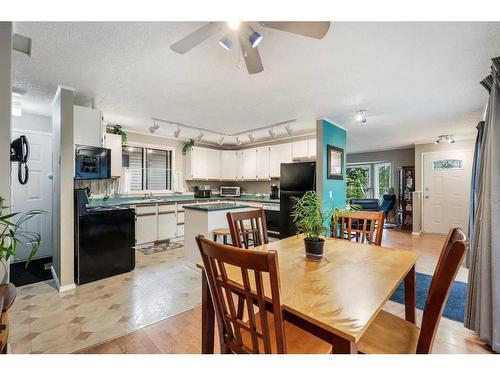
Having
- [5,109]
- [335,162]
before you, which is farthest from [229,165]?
[5,109]

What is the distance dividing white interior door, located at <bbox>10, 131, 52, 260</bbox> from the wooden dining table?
4041 mm

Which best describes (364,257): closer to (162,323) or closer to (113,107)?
(162,323)

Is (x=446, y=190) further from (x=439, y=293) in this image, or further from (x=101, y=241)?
(x=101, y=241)

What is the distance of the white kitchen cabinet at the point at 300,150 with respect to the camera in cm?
471

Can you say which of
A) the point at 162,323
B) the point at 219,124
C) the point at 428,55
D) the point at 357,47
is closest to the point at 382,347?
the point at 162,323

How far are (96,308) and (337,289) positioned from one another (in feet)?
7.52

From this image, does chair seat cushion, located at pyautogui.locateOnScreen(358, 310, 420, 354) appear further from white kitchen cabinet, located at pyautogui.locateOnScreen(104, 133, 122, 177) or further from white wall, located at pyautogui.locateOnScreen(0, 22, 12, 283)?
white kitchen cabinet, located at pyautogui.locateOnScreen(104, 133, 122, 177)

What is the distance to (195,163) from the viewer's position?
18.0ft

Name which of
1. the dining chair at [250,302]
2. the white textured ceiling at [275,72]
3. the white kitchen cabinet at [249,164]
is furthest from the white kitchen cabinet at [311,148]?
the dining chair at [250,302]

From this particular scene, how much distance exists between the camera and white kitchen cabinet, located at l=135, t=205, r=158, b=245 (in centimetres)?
415

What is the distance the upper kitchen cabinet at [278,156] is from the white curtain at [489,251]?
10.9ft

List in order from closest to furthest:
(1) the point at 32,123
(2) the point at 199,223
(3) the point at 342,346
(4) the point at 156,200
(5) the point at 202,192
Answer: (3) the point at 342,346, (2) the point at 199,223, (1) the point at 32,123, (4) the point at 156,200, (5) the point at 202,192

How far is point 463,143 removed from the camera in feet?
17.1

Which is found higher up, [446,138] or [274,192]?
[446,138]
